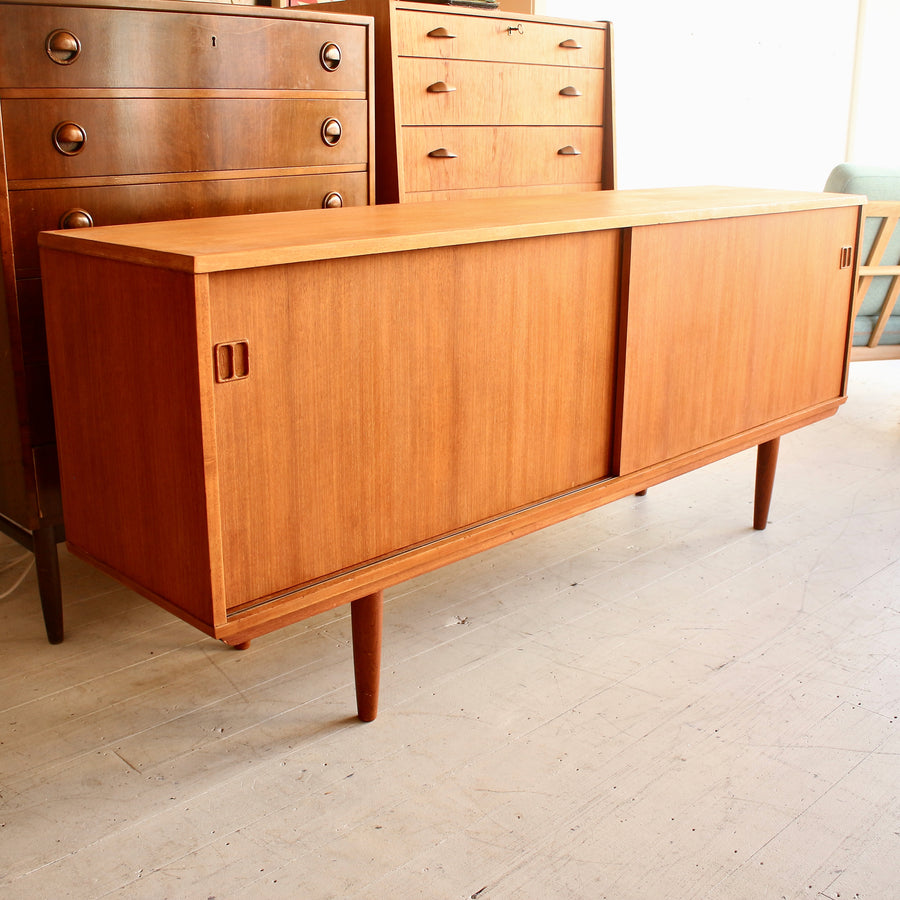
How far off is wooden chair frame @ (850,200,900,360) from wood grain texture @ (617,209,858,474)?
0.45 m

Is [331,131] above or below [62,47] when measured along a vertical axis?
below

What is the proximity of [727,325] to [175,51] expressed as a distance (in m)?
1.14

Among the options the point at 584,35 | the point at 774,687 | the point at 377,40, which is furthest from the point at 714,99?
the point at 774,687

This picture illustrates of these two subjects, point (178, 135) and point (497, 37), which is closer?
point (178, 135)

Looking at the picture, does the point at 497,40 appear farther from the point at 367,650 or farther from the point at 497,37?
the point at 367,650

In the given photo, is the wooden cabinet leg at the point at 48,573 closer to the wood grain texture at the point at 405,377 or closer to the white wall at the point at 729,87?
the wood grain texture at the point at 405,377

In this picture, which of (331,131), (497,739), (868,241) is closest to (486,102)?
(331,131)

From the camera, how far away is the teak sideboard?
1.31m

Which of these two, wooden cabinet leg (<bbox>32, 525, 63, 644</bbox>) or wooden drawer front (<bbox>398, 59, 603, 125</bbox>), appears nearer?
wooden cabinet leg (<bbox>32, 525, 63, 644</bbox>)

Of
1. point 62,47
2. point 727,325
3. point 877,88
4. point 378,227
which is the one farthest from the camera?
point 877,88

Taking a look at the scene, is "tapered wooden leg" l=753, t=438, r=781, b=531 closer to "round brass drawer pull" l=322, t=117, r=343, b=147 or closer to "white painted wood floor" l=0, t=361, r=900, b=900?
"white painted wood floor" l=0, t=361, r=900, b=900

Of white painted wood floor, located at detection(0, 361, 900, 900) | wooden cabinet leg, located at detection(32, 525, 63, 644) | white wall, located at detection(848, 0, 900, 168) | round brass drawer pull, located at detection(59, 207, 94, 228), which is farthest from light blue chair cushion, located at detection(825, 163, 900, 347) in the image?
white wall, located at detection(848, 0, 900, 168)

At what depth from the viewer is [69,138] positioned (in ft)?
5.69

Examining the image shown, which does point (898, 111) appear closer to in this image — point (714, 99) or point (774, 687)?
point (714, 99)
